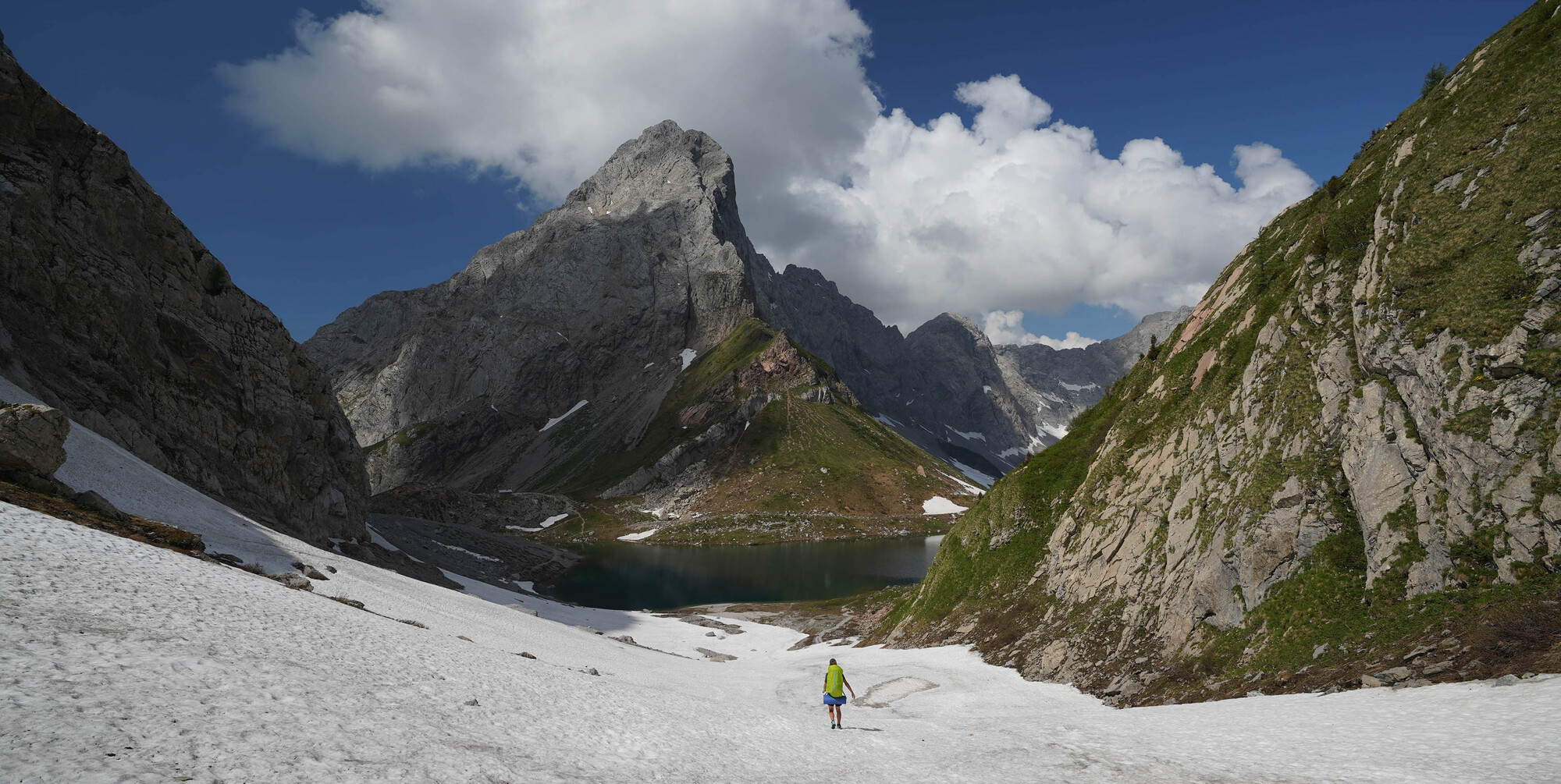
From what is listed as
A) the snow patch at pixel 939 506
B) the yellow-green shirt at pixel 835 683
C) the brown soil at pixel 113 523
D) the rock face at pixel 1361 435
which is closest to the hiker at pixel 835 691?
the yellow-green shirt at pixel 835 683

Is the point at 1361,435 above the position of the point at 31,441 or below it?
above

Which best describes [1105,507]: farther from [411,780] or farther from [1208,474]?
[411,780]

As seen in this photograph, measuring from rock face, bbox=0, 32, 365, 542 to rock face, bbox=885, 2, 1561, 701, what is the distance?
5310 centimetres

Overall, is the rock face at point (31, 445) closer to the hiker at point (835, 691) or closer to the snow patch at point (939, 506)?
the hiker at point (835, 691)

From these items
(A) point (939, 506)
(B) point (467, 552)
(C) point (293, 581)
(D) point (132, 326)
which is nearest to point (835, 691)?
(C) point (293, 581)

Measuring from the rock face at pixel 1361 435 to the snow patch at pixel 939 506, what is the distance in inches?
5831

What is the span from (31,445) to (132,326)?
27.3 m

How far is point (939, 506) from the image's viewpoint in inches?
7210

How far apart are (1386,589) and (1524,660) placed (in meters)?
4.83

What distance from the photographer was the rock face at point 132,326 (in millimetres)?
38750

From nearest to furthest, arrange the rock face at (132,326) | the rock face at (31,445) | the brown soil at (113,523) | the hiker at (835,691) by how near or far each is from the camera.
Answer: the brown soil at (113,523) < the hiker at (835,691) < the rock face at (31,445) < the rock face at (132,326)

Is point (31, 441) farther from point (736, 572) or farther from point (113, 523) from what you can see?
point (736, 572)

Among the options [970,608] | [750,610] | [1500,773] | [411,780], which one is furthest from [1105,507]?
[750,610]

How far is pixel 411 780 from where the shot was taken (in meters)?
10.7
